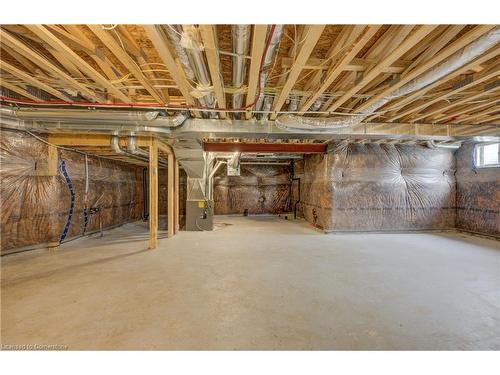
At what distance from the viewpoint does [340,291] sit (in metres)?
2.09

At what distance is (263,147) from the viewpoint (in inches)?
187

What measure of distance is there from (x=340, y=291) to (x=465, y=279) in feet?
4.91

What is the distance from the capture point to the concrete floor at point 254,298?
4.77ft

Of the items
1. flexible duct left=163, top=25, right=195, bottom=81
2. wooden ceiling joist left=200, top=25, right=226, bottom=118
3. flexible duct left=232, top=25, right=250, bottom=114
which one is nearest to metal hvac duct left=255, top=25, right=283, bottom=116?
flexible duct left=232, top=25, right=250, bottom=114

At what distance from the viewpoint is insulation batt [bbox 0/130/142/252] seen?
122 inches

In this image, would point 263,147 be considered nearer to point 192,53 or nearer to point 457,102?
point 457,102

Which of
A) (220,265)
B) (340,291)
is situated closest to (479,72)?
(340,291)

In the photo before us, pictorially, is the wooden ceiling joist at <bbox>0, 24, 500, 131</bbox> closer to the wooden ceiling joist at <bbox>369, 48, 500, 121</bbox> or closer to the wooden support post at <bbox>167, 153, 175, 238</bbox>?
the wooden ceiling joist at <bbox>369, 48, 500, 121</bbox>

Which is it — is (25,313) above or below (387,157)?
below

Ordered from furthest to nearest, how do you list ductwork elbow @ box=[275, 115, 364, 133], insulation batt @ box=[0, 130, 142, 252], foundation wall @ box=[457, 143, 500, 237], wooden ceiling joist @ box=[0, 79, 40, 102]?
foundation wall @ box=[457, 143, 500, 237]
insulation batt @ box=[0, 130, 142, 252]
ductwork elbow @ box=[275, 115, 364, 133]
wooden ceiling joist @ box=[0, 79, 40, 102]

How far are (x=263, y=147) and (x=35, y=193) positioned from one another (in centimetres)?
401

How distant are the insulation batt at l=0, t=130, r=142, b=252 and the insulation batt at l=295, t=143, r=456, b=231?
5.06m

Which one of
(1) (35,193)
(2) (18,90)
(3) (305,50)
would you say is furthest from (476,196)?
(1) (35,193)
